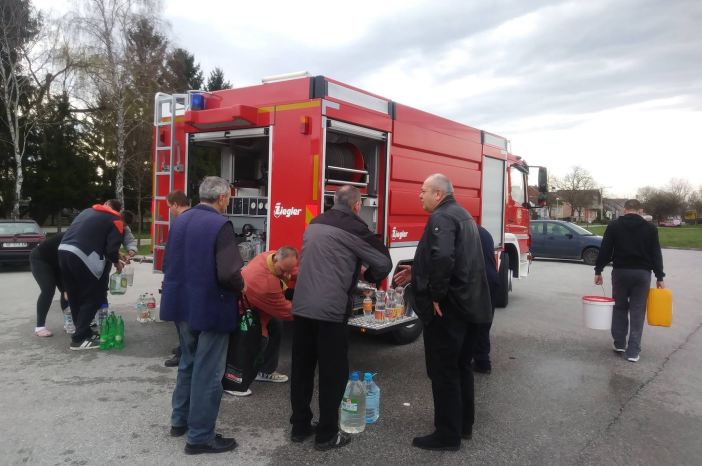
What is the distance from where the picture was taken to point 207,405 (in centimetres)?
335

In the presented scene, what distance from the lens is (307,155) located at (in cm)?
498

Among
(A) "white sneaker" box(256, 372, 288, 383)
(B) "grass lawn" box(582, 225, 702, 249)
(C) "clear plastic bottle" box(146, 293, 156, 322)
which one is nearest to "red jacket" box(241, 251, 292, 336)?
(A) "white sneaker" box(256, 372, 288, 383)

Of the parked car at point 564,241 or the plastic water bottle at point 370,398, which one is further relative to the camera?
the parked car at point 564,241

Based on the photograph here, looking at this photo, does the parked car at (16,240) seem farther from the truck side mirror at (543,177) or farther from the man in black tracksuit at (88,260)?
the truck side mirror at (543,177)

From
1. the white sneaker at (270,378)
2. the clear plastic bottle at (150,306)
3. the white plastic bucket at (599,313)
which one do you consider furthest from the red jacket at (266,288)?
the white plastic bucket at (599,313)

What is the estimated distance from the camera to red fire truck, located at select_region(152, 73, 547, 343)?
5.03m

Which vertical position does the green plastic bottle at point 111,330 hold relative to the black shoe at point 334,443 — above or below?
above

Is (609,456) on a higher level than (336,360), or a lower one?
lower

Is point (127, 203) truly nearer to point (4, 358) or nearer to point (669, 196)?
point (4, 358)

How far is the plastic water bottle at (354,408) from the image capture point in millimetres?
3764

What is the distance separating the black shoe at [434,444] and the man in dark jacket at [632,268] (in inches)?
132

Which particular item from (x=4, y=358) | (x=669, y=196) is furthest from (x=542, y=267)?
(x=669, y=196)

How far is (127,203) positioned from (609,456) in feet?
99.8

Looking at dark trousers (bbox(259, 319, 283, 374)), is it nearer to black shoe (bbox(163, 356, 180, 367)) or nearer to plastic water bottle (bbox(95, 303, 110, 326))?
black shoe (bbox(163, 356, 180, 367))
